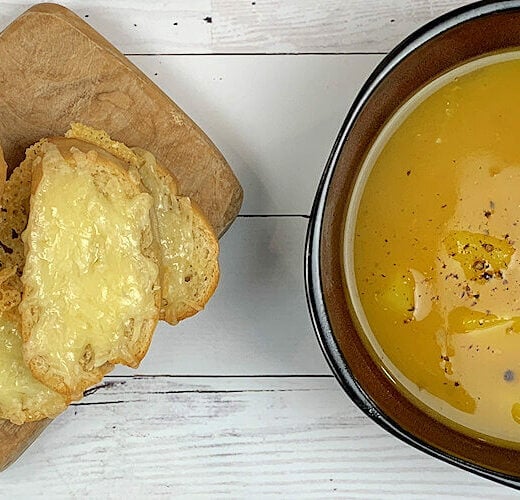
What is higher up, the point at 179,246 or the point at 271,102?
the point at 271,102

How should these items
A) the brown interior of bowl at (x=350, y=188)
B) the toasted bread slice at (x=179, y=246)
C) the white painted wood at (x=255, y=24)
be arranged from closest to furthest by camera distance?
the brown interior of bowl at (x=350, y=188) < the toasted bread slice at (x=179, y=246) < the white painted wood at (x=255, y=24)

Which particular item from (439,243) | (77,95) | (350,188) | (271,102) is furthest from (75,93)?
(439,243)

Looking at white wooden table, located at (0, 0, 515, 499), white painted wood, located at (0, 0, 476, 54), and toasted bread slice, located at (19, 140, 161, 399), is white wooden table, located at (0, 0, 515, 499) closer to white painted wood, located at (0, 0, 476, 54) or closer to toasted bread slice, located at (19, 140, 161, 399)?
white painted wood, located at (0, 0, 476, 54)

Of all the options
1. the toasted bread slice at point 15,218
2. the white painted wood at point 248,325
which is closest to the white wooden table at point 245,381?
the white painted wood at point 248,325

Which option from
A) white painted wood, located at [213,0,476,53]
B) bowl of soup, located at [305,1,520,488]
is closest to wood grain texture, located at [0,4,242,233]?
white painted wood, located at [213,0,476,53]

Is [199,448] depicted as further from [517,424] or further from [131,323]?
[517,424]

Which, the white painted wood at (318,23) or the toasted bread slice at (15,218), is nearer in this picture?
the toasted bread slice at (15,218)

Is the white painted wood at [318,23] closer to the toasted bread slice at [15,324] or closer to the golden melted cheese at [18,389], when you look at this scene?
the toasted bread slice at [15,324]

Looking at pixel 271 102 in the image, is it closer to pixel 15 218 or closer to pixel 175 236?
pixel 175 236
